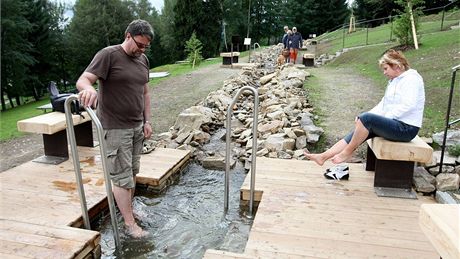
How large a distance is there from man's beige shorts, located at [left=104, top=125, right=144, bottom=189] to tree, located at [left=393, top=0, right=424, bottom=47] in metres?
12.1

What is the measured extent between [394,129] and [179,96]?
650 centimetres

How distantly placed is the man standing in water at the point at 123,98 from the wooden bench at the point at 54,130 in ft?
4.57

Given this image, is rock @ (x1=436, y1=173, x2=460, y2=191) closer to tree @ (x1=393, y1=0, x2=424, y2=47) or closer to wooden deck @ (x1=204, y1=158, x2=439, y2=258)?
wooden deck @ (x1=204, y1=158, x2=439, y2=258)

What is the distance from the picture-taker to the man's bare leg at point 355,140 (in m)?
3.59

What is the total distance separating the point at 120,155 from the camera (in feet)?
10.3

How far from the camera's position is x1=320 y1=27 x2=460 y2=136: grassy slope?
5800 millimetres

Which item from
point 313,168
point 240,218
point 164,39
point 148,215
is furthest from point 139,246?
point 164,39

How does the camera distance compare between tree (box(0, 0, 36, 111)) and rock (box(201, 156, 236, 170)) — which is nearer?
rock (box(201, 156, 236, 170))

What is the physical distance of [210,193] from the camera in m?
4.34

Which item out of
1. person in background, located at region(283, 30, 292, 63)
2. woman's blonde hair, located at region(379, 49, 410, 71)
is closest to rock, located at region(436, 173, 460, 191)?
woman's blonde hair, located at region(379, 49, 410, 71)

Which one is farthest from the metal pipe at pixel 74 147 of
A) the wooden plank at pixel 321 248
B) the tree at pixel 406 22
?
the tree at pixel 406 22

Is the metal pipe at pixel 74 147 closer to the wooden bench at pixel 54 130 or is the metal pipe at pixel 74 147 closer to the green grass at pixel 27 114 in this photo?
the wooden bench at pixel 54 130

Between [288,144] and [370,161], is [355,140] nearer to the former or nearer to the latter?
[370,161]

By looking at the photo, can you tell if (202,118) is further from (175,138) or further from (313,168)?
(313,168)
